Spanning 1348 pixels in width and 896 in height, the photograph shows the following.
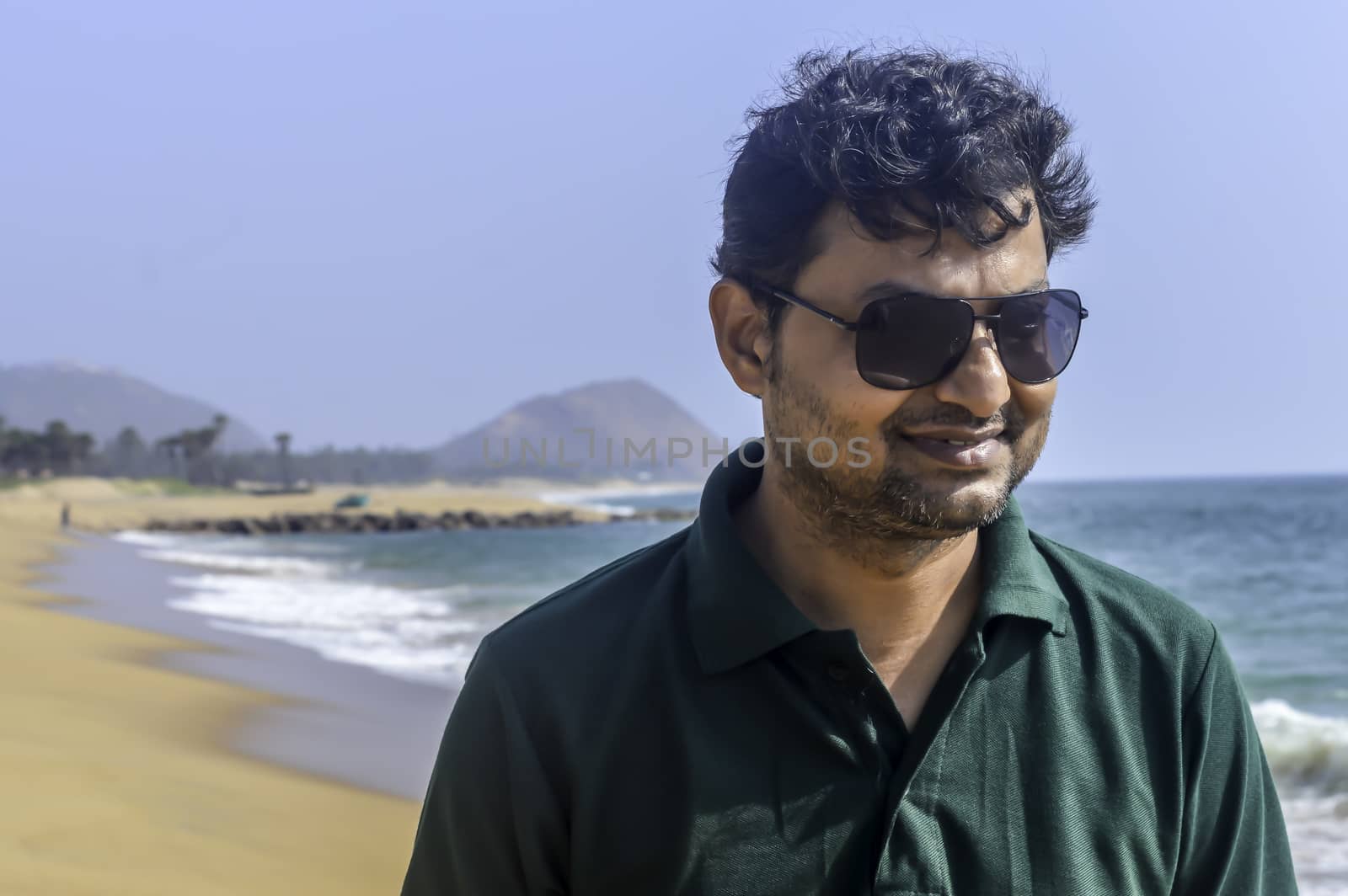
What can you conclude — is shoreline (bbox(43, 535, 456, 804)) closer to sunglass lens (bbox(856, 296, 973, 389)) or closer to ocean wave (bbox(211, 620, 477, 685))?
ocean wave (bbox(211, 620, 477, 685))

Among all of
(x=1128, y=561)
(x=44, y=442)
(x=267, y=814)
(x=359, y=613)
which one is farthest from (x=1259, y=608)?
(x=44, y=442)

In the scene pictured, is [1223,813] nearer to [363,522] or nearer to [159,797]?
[159,797]

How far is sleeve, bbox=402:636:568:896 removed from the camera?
157cm

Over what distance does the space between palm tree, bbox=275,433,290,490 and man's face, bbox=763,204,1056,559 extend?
91.6 m

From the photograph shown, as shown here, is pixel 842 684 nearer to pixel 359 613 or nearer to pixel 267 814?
pixel 267 814

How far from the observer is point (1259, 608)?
65.9ft

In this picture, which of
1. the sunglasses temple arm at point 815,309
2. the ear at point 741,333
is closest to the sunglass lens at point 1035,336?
the sunglasses temple arm at point 815,309

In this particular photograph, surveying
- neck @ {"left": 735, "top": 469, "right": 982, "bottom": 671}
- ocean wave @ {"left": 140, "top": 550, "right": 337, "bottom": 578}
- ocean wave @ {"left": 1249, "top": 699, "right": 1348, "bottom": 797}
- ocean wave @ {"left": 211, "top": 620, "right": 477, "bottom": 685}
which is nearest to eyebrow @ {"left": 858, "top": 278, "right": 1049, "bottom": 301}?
neck @ {"left": 735, "top": 469, "right": 982, "bottom": 671}

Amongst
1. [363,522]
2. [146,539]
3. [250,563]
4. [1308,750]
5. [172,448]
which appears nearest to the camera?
[1308,750]

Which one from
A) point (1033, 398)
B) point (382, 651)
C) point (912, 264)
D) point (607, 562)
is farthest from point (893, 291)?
point (607, 562)

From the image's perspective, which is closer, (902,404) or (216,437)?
(902,404)

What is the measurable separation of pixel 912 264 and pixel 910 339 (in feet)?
0.41

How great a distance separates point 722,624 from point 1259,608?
68.9 feet

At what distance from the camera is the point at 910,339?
5.30 ft
